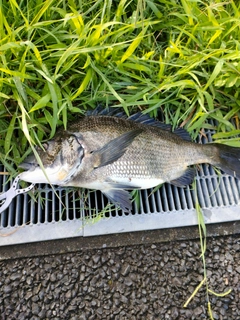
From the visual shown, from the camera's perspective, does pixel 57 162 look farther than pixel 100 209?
No

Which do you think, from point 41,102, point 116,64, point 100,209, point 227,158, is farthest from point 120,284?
point 116,64

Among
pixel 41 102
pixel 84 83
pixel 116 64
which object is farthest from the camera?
pixel 116 64

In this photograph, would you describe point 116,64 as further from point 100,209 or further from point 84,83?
point 100,209

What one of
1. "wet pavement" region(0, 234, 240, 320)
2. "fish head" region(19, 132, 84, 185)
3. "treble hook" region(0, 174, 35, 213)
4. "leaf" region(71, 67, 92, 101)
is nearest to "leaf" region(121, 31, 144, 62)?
"leaf" region(71, 67, 92, 101)

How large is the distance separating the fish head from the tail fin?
92cm

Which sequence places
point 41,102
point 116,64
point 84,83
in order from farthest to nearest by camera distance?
point 116,64 → point 84,83 → point 41,102

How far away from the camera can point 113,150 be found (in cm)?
212

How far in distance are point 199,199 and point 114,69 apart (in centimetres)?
105

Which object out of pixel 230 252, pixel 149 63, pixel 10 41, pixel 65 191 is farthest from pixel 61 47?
pixel 230 252

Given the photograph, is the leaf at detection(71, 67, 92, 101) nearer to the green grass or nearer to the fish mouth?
the green grass

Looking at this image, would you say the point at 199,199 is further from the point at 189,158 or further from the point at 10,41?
the point at 10,41

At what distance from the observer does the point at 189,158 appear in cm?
236

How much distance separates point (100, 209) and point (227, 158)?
3.03ft

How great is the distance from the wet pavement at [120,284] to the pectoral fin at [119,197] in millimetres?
293
